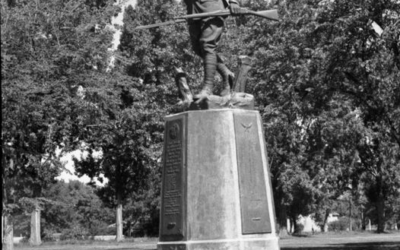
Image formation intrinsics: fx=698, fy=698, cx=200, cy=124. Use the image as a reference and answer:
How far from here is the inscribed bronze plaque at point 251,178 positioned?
1095 centimetres

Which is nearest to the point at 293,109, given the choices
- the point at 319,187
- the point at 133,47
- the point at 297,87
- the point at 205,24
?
the point at 297,87

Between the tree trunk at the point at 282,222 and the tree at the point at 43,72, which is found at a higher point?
the tree at the point at 43,72

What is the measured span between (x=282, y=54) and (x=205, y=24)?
2033 centimetres

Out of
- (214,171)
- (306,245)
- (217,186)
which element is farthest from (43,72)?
(306,245)

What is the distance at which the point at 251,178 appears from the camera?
11164 mm

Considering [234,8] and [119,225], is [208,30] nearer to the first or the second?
[234,8]

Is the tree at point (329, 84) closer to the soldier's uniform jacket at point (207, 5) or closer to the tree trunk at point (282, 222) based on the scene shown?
the tree trunk at point (282, 222)

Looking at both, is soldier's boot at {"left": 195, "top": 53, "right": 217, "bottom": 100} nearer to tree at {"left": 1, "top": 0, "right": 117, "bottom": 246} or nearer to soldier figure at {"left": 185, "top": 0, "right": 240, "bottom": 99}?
soldier figure at {"left": 185, "top": 0, "right": 240, "bottom": 99}

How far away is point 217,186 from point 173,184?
2.68ft

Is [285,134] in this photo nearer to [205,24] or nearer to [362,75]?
[362,75]

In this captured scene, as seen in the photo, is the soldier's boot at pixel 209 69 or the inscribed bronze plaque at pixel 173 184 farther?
the soldier's boot at pixel 209 69

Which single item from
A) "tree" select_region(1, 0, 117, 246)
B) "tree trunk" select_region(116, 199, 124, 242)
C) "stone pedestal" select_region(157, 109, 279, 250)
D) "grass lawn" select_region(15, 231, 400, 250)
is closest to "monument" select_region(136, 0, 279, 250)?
"stone pedestal" select_region(157, 109, 279, 250)

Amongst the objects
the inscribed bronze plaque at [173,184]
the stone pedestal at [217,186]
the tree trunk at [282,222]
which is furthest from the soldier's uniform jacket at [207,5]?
the tree trunk at [282,222]

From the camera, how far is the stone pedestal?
10.8m
